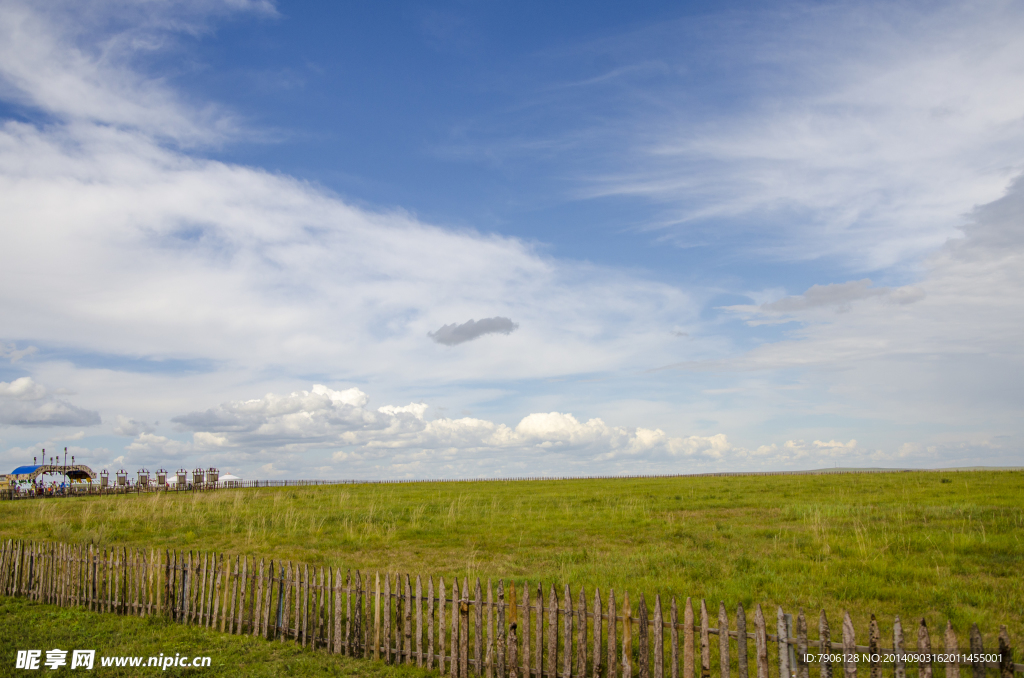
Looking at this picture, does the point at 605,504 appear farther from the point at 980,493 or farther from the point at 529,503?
the point at 980,493

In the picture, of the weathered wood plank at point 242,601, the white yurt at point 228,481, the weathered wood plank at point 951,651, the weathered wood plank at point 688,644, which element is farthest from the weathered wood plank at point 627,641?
the white yurt at point 228,481

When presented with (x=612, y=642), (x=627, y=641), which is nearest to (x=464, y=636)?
(x=612, y=642)

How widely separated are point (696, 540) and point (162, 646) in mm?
13142

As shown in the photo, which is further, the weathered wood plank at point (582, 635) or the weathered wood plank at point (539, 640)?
the weathered wood plank at point (539, 640)

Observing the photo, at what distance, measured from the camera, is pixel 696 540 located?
55.0 ft

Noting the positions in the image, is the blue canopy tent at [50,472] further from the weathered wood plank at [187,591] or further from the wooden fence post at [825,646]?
the wooden fence post at [825,646]

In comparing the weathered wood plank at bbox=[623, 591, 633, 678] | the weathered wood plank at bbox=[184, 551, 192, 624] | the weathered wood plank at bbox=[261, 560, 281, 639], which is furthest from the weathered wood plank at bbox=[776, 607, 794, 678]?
the weathered wood plank at bbox=[184, 551, 192, 624]

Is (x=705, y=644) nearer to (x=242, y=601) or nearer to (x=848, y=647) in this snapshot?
(x=848, y=647)

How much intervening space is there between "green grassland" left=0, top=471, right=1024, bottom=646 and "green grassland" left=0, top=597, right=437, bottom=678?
3.74 meters

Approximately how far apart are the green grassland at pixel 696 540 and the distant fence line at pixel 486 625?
1.16m

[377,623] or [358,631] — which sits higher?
[377,623]

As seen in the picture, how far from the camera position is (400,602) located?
973cm

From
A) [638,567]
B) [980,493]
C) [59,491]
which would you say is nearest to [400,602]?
[638,567]

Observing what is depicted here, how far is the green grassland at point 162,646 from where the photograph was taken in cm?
915
